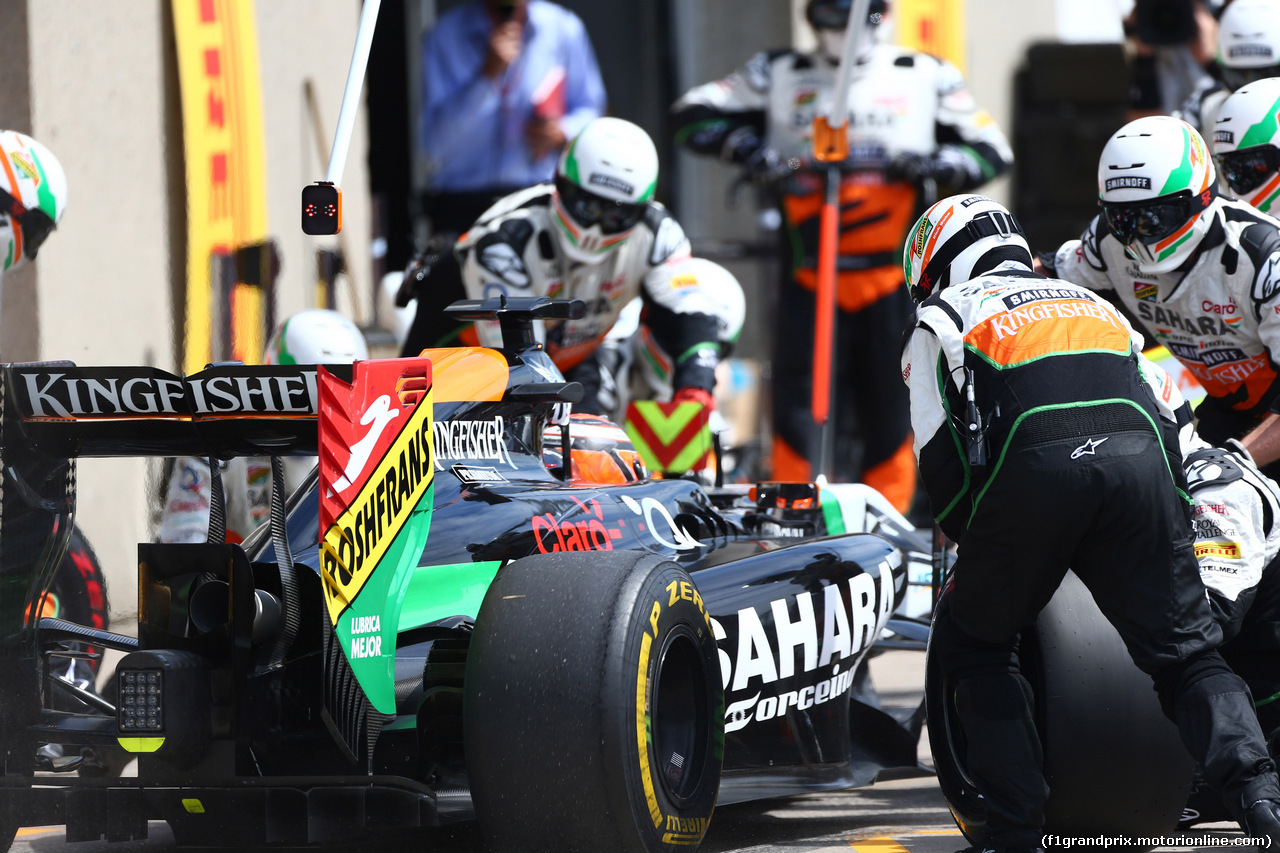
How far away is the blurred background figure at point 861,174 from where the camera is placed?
8.72 meters

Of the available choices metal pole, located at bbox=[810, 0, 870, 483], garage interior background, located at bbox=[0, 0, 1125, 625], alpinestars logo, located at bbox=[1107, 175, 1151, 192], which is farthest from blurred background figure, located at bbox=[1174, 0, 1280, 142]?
garage interior background, located at bbox=[0, 0, 1125, 625]

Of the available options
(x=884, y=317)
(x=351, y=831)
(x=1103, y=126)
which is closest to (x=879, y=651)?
(x=351, y=831)

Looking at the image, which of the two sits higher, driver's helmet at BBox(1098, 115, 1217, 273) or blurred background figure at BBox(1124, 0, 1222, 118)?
blurred background figure at BBox(1124, 0, 1222, 118)

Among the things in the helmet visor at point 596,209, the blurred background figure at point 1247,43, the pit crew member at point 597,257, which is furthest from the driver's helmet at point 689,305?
the blurred background figure at point 1247,43

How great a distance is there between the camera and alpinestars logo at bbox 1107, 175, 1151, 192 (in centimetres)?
499

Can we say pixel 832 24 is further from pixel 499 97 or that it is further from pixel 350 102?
pixel 350 102

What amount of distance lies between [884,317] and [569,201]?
2.50 metres

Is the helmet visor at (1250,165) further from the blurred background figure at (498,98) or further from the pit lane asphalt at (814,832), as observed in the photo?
the blurred background figure at (498,98)

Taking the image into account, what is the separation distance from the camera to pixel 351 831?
3658 millimetres

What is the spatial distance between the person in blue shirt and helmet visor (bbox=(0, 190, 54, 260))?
4.65 metres

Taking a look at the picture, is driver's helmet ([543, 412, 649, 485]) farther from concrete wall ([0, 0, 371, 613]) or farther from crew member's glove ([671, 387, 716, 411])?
crew member's glove ([671, 387, 716, 411])

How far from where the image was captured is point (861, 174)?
28.9 ft

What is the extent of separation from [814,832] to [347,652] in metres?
1.77

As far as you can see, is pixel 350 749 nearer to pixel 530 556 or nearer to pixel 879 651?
pixel 530 556
